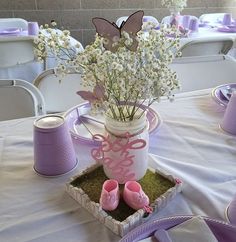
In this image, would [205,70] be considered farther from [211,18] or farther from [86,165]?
[211,18]

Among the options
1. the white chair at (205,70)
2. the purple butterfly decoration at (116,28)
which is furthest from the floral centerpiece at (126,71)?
the white chair at (205,70)

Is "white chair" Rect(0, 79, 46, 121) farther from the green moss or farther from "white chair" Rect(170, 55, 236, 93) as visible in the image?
"white chair" Rect(170, 55, 236, 93)

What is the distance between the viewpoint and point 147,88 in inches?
20.9

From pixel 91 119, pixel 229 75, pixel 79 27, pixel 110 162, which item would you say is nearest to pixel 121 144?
pixel 110 162

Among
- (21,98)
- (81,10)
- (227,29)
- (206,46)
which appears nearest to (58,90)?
(21,98)

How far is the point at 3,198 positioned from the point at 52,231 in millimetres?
151

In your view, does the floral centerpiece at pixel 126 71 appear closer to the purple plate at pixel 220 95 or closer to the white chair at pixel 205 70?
the purple plate at pixel 220 95

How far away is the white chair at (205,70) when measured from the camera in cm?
142

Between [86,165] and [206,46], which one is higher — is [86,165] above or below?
below

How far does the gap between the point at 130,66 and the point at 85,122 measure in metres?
0.45

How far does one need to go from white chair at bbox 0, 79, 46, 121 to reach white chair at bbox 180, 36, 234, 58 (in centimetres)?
100

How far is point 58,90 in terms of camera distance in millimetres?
1268

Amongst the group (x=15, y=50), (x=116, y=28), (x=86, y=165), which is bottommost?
(x=86, y=165)

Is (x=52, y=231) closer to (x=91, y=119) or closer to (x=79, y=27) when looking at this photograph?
(x=91, y=119)
